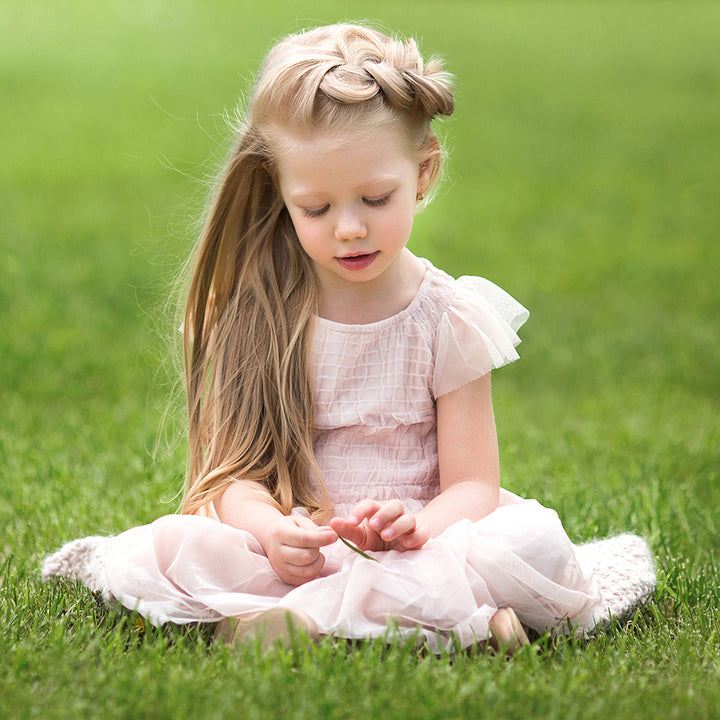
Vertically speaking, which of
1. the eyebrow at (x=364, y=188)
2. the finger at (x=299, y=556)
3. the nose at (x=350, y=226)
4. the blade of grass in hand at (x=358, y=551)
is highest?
the eyebrow at (x=364, y=188)

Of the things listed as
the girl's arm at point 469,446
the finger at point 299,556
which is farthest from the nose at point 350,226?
the finger at point 299,556

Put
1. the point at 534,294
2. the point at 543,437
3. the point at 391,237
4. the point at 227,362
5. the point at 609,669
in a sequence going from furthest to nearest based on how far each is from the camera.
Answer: the point at 534,294
the point at 543,437
the point at 227,362
the point at 391,237
the point at 609,669

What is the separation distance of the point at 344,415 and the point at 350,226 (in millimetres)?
563

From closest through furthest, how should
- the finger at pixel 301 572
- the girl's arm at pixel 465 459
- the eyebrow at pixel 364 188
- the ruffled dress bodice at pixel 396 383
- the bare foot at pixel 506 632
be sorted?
the bare foot at pixel 506 632
the finger at pixel 301 572
the eyebrow at pixel 364 188
the girl's arm at pixel 465 459
the ruffled dress bodice at pixel 396 383

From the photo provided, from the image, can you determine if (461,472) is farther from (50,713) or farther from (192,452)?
(50,713)

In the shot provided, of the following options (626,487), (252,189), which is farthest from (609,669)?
(626,487)

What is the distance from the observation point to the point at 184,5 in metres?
20.3

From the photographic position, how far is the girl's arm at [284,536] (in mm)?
2701

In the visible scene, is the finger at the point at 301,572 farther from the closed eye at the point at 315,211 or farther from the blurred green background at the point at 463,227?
the blurred green background at the point at 463,227

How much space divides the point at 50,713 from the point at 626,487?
113 inches

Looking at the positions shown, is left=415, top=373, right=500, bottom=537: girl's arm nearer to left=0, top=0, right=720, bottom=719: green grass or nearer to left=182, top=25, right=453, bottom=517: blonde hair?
left=182, top=25, right=453, bottom=517: blonde hair

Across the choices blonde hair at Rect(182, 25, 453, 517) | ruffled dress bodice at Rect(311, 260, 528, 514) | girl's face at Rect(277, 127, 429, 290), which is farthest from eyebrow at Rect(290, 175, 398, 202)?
ruffled dress bodice at Rect(311, 260, 528, 514)

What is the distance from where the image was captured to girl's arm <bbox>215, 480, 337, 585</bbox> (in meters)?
2.70

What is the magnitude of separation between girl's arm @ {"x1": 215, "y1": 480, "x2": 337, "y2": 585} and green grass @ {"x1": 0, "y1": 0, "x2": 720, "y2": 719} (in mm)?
262
